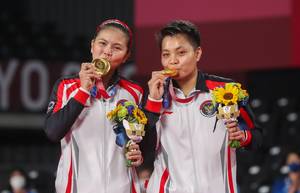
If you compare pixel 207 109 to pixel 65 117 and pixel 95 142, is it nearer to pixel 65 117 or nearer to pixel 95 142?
pixel 95 142

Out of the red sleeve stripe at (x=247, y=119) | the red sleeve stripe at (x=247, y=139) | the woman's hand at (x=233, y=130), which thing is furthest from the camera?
the red sleeve stripe at (x=247, y=119)

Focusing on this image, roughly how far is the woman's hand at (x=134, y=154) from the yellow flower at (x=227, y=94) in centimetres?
39

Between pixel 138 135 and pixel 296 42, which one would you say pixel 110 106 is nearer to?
pixel 138 135

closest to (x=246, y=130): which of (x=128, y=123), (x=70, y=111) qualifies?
(x=128, y=123)

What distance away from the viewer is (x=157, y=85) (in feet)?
11.7

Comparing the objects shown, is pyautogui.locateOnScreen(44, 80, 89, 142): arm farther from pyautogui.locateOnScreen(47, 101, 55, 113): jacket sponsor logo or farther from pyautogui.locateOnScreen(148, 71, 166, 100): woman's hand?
pyautogui.locateOnScreen(148, 71, 166, 100): woman's hand

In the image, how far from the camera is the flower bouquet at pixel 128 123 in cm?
359

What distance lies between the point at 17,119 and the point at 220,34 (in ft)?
11.9

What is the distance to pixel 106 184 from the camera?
368 cm

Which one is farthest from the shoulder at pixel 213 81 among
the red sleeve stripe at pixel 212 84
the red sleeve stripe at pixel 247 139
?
the red sleeve stripe at pixel 247 139

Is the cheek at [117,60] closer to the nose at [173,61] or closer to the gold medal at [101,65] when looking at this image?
the gold medal at [101,65]

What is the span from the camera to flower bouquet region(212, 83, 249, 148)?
3.54 metres

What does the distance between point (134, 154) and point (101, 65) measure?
392mm

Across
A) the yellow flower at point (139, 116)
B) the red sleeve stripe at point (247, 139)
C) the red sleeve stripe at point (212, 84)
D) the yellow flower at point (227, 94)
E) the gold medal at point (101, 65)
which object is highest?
the gold medal at point (101, 65)
